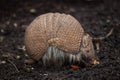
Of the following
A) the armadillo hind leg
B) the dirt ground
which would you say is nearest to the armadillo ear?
the armadillo hind leg

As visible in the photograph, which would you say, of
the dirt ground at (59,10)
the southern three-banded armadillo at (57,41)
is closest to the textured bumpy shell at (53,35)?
the southern three-banded armadillo at (57,41)

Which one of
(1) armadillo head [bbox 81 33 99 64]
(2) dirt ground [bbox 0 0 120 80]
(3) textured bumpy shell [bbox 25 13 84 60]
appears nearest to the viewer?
(2) dirt ground [bbox 0 0 120 80]

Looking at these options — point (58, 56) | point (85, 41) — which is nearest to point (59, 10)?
point (85, 41)

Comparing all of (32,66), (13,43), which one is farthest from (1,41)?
(32,66)

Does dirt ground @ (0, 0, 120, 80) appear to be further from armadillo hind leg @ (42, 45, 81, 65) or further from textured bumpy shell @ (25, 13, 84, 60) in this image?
textured bumpy shell @ (25, 13, 84, 60)

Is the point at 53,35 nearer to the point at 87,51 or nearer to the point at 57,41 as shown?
the point at 57,41

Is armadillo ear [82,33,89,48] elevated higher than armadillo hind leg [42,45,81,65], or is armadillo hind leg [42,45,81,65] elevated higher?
armadillo ear [82,33,89,48]

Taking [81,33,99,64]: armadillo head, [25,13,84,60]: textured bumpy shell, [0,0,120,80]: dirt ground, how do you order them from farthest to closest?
[81,33,99,64]: armadillo head, [25,13,84,60]: textured bumpy shell, [0,0,120,80]: dirt ground

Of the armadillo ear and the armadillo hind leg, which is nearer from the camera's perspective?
the armadillo hind leg

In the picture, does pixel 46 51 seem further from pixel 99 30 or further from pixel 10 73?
pixel 99 30
